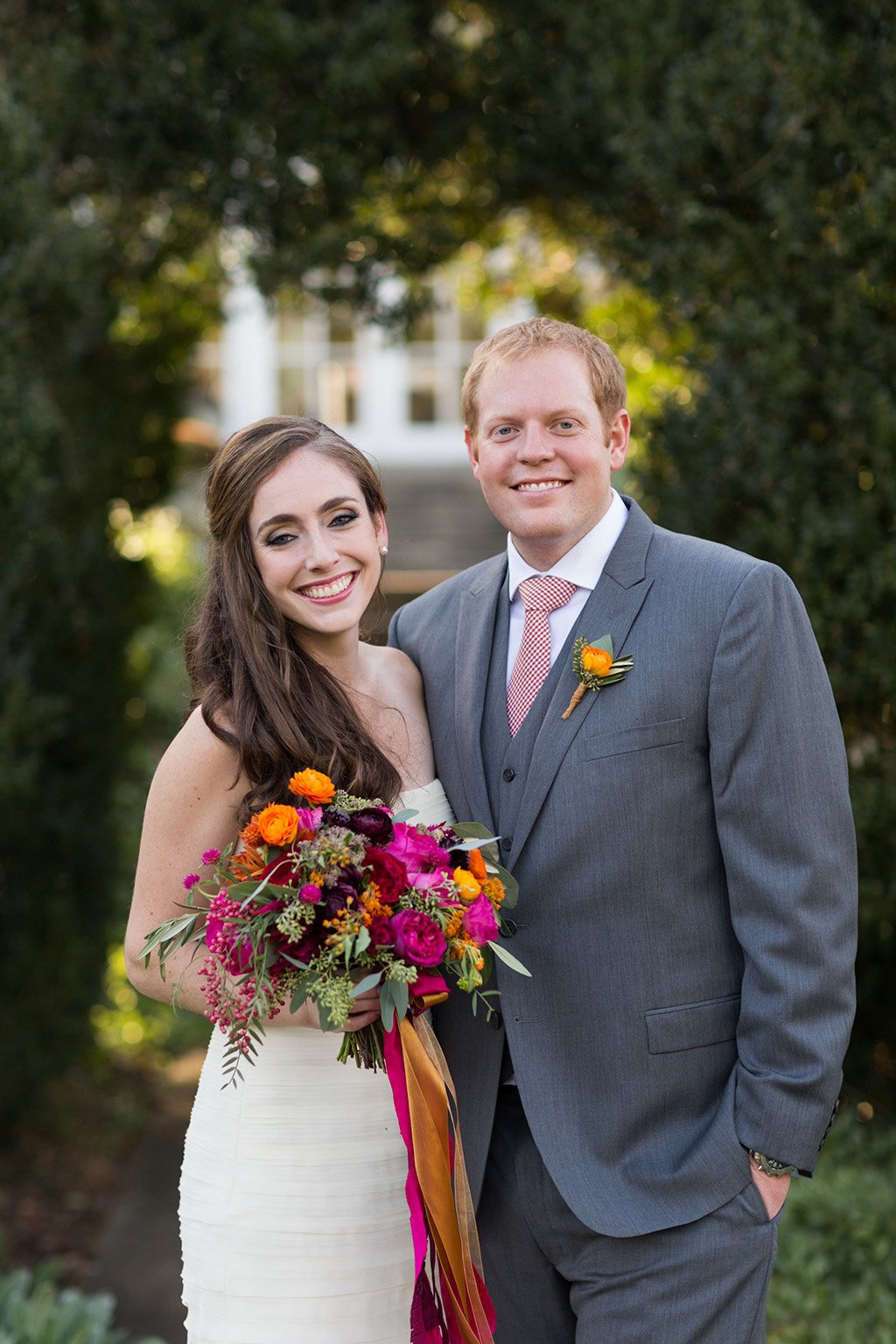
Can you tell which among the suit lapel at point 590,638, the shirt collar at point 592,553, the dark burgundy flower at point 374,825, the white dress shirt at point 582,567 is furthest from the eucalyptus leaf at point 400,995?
the shirt collar at point 592,553

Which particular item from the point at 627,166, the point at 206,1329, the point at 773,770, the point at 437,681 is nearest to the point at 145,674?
the point at 627,166

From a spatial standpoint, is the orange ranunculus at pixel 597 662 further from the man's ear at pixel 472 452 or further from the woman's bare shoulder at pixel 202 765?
the woman's bare shoulder at pixel 202 765

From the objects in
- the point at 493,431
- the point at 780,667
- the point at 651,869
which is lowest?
the point at 651,869

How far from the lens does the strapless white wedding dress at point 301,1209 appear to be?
2.64m

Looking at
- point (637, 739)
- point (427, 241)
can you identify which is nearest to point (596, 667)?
point (637, 739)

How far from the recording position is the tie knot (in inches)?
110

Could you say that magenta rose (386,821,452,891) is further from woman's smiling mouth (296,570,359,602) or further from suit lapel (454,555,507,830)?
woman's smiling mouth (296,570,359,602)

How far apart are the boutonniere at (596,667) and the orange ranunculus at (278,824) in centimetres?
63

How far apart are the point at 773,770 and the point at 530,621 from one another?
626 millimetres

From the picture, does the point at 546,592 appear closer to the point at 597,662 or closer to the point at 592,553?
the point at 592,553

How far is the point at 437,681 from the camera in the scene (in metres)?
3.02

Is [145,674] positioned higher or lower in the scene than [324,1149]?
higher

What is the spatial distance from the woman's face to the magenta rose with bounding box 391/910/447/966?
756 millimetres

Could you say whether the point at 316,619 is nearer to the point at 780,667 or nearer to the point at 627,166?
the point at 780,667
